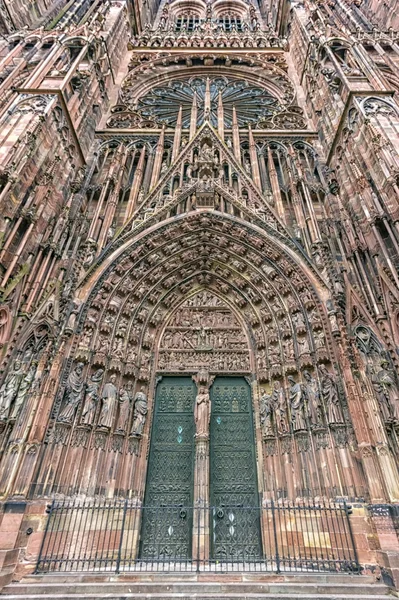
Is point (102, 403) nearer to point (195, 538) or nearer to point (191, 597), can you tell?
point (195, 538)

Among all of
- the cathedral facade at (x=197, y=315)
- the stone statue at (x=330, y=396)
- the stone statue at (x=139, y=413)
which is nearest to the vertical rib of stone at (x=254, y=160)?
the cathedral facade at (x=197, y=315)

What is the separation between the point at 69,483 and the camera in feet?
20.3

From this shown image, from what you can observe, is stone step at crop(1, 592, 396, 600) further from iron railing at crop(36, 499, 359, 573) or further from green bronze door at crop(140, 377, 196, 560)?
green bronze door at crop(140, 377, 196, 560)

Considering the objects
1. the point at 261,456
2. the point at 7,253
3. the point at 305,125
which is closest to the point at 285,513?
the point at 261,456

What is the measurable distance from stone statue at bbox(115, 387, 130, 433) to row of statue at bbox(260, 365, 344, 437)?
288 centimetres

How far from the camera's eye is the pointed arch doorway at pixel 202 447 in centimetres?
650

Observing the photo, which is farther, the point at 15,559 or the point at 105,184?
the point at 105,184

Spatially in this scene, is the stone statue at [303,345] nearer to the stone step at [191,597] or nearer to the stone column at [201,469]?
the stone column at [201,469]

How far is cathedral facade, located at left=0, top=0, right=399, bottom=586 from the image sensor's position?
6.11 m

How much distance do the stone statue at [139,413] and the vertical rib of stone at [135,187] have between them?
4.63m

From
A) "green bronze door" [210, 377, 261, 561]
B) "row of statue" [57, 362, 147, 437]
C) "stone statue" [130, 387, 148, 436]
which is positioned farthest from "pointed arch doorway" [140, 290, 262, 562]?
"row of statue" [57, 362, 147, 437]

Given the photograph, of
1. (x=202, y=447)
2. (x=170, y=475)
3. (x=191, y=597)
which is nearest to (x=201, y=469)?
(x=202, y=447)

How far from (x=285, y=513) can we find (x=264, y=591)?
1.90m

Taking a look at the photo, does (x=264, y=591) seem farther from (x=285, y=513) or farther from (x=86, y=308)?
(x=86, y=308)
